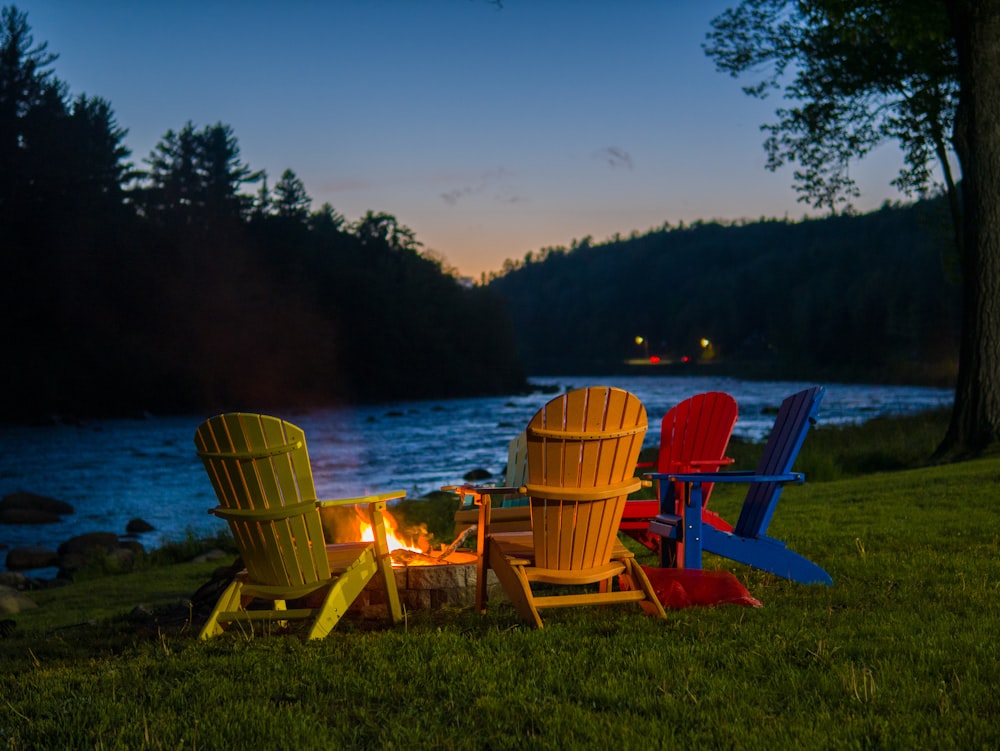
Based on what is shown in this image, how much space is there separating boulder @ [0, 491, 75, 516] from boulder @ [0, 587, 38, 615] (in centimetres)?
1084

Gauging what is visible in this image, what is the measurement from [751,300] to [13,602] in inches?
3597

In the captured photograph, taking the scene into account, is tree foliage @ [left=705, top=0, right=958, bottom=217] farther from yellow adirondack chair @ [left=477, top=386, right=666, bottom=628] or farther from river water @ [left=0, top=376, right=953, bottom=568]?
yellow adirondack chair @ [left=477, top=386, right=666, bottom=628]

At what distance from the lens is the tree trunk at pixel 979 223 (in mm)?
10734

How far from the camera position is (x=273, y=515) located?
12.7ft

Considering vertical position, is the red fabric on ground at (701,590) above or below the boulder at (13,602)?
above

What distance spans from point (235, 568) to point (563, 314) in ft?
315

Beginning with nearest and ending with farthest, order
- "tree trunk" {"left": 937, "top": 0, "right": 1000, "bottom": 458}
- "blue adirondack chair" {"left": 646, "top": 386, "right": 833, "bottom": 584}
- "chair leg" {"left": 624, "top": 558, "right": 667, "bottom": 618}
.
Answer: "chair leg" {"left": 624, "top": 558, "right": 667, "bottom": 618}
"blue adirondack chair" {"left": 646, "top": 386, "right": 833, "bottom": 584}
"tree trunk" {"left": 937, "top": 0, "right": 1000, "bottom": 458}

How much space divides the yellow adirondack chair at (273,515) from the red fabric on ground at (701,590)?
52.2 inches

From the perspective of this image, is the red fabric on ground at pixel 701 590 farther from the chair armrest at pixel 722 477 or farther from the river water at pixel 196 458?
the river water at pixel 196 458

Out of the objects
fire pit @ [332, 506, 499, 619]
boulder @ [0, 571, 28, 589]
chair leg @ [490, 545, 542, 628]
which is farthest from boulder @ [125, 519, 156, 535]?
chair leg @ [490, 545, 542, 628]

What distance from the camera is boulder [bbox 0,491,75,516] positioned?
1819 cm

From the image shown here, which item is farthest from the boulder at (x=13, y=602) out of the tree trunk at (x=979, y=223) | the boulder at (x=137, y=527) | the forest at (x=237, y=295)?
the forest at (x=237, y=295)

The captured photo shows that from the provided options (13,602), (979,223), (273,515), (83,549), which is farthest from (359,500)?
(83,549)

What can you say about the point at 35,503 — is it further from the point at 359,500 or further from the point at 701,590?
the point at 701,590
